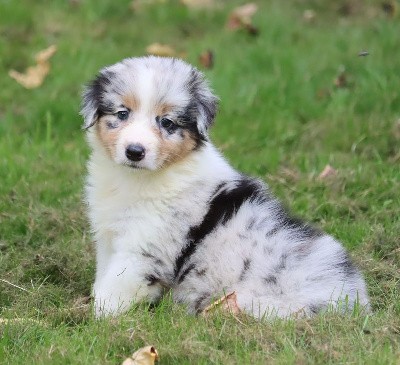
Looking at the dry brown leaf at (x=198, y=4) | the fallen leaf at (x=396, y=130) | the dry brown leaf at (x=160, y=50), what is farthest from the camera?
the dry brown leaf at (x=198, y=4)

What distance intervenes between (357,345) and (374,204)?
256cm

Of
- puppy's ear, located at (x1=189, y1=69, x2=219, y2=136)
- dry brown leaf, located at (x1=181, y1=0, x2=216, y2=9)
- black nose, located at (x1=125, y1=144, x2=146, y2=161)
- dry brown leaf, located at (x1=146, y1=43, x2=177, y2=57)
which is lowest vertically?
dry brown leaf, located at (x1=181, y1=0, x2=216, y2=9)

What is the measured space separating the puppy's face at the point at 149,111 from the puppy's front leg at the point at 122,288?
1.88ft

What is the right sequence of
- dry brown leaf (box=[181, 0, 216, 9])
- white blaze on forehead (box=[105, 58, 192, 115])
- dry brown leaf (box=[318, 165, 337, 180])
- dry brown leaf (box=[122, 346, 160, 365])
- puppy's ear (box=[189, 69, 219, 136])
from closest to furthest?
dry brown leaf (box=[122, 346, 160, 365]), white blaze on forehead (box=[105, 58, 192, 115]), puppy's ear (box=[189, 69, 219, 136]), dry brown leaf (box=[318, 165, 337, 180]), dry brown leaf (box=[181, 0, 216, 9])

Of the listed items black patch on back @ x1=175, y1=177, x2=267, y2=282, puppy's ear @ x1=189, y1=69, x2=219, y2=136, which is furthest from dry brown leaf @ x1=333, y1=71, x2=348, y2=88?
black patch on back @ x1=175, y1=177, x2=267, y2=282

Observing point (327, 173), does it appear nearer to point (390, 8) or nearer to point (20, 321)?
point (20, 321)

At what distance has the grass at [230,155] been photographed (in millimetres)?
4703

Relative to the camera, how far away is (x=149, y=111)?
520cm

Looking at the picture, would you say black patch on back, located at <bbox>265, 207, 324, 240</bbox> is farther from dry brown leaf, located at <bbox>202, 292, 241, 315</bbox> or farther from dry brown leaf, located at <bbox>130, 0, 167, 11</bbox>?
dry brown leaf, located at <bbox>130, 0, 167, 11</bbox>

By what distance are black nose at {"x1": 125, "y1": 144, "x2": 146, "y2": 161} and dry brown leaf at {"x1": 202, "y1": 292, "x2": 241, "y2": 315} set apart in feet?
2.95

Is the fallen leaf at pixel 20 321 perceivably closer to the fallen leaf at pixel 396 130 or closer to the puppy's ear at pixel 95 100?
the puppy's ear at pixel 95 100

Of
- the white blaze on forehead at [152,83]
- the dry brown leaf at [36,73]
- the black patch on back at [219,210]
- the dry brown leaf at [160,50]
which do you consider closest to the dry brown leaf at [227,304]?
the black patch on back at [219,210]

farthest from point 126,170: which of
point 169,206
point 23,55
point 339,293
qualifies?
point 23,55

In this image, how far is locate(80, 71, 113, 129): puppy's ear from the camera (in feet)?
17.6
